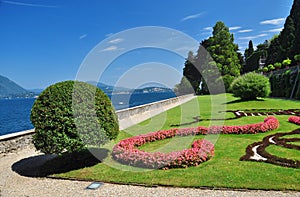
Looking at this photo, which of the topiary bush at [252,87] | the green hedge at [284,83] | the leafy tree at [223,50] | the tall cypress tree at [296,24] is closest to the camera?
the topiary bush at [252,87]

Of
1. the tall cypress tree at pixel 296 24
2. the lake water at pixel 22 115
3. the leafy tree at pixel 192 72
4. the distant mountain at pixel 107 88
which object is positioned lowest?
the lake water at pixel 22 115

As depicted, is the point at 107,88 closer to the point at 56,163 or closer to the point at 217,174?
the point at 56,163

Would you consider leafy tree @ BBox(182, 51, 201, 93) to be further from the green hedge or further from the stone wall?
the stone wall

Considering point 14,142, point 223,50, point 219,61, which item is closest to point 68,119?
point 14,142

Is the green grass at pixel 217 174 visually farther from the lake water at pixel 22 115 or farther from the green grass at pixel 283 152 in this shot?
the lake water at pixel 22 115

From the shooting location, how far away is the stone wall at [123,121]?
9.72 m

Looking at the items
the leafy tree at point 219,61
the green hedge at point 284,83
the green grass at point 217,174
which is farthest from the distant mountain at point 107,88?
the leafy tree at point 219,61

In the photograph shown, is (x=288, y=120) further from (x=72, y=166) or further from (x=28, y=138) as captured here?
(x=28, y=138)

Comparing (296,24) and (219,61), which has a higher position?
(296,24)

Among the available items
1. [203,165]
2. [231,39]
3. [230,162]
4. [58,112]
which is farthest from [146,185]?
[231,39]

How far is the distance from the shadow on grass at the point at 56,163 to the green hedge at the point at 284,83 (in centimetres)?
2842

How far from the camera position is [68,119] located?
7.50 metres

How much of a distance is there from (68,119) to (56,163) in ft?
6.99

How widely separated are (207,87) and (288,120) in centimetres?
3830
